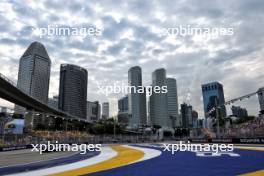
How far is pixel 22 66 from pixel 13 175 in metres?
124

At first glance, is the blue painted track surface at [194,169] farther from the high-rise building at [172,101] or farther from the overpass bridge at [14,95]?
the high-rise building at [172,101]

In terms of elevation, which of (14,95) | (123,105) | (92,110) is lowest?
(14,95)

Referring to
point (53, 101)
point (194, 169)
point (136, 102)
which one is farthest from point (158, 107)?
point (194, 169)

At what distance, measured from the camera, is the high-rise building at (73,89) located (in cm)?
13601

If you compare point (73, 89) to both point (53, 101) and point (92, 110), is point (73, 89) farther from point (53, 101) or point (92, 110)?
point (92, 110)

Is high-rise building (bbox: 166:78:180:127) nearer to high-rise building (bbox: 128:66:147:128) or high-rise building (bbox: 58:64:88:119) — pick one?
high-rise building (bbox: 128:66:147:128)

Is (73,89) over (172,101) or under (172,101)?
over

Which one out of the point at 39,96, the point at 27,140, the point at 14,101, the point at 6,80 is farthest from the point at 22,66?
the point at 27,140

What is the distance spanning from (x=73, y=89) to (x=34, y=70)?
34470mm

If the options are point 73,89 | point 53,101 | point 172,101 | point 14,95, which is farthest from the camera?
point 172,101

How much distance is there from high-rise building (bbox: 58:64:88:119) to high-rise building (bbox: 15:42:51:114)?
1241 cm

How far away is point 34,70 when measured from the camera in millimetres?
118438

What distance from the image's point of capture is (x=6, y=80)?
1825 inches

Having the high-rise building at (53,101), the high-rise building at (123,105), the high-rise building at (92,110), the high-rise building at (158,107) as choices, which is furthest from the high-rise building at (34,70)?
the high-rise building at (123,105)
